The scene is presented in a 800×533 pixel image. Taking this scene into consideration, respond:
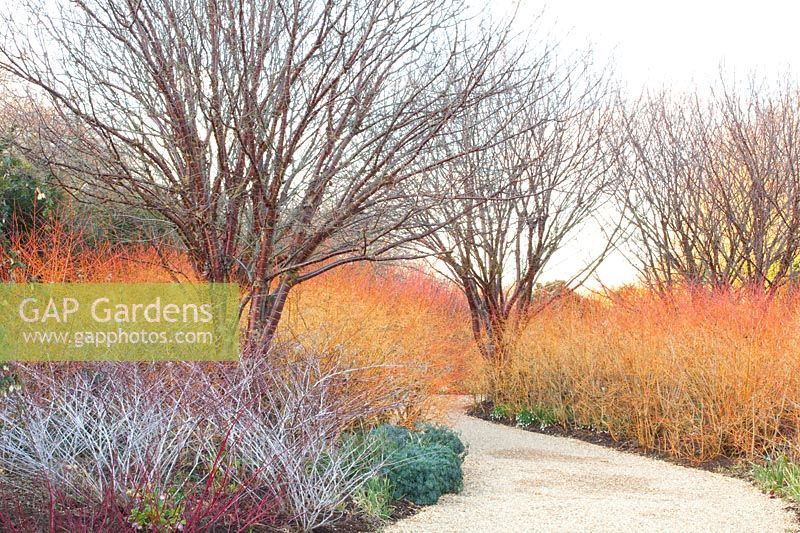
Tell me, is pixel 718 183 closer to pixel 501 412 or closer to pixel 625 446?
pixel 501 412

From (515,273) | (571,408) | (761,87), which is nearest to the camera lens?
(571,408)

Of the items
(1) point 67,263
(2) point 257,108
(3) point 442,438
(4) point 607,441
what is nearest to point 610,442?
(4) point 607,441

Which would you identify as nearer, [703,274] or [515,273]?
[515,273]

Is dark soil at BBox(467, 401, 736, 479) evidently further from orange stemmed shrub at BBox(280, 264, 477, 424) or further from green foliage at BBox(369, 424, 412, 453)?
green foliage at BBox(369, 424, 412, 453)

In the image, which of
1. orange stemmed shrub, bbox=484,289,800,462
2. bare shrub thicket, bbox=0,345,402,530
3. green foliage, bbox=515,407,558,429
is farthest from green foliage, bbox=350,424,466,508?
green foliage, bbox=515,407,558,429

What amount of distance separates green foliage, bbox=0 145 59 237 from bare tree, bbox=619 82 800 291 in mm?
7776

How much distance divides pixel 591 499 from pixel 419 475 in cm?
128

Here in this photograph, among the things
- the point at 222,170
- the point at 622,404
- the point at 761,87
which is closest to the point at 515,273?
the point at 622,404

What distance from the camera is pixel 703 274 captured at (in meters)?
12.1

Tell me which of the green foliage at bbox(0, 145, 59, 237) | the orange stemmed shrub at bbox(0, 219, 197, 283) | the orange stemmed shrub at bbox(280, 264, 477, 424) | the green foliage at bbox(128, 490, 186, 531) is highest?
the green foliage at bbox(0, 145, 59, 237)

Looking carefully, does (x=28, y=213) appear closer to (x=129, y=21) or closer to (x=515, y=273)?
(x=129, y=21)

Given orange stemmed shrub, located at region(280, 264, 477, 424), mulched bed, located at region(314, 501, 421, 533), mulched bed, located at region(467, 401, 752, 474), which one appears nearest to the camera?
mulched bed, located at region(314, 501, 421, 533)

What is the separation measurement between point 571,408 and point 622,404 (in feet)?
2.76

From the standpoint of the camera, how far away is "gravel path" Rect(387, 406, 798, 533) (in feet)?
15.8
